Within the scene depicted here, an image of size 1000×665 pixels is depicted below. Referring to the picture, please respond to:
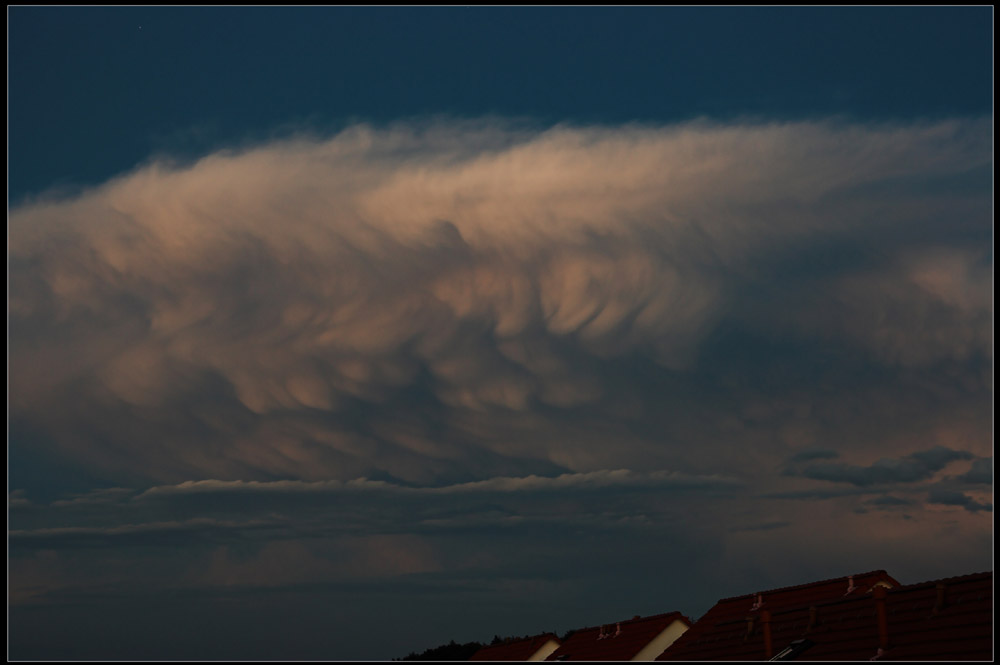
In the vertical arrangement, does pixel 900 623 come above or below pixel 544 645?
above

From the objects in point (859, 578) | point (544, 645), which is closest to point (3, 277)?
point (859, 578)

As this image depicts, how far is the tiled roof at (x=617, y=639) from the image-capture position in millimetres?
50500

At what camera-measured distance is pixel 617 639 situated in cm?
5334

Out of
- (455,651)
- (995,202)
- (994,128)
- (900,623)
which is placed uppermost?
(994,128)

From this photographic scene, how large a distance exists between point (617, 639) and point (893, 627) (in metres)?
25.2

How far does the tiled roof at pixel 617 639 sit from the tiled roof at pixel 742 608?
3.95 metres

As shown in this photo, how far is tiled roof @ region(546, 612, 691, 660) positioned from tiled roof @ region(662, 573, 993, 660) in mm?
12083

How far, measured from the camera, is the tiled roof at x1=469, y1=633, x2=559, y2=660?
62728 millimetres

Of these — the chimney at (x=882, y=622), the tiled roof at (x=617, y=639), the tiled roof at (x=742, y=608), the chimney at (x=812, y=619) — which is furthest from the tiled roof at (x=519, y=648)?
the chimney at (x=882, y=622)

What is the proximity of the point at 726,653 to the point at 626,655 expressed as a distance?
1311 cm

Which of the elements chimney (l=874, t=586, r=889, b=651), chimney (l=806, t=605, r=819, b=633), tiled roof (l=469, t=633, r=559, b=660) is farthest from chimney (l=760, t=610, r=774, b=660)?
tiled roof (l=469, t=633, r=559, b=660)

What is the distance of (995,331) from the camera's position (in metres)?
22.0

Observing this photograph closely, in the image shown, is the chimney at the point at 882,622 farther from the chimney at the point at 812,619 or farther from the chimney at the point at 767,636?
the chimney at the point at 767,636

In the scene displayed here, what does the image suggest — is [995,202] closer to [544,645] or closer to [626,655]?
[626,655]
